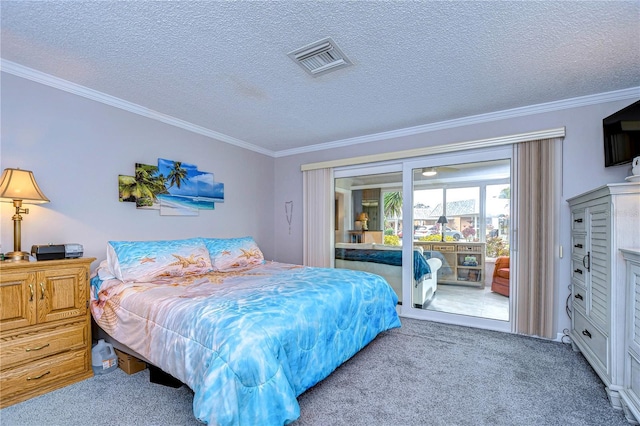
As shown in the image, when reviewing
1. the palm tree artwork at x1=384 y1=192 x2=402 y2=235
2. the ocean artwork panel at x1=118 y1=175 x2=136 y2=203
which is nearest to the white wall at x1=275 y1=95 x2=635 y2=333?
the palm tree artwork at x1=384 y1=192 x2=402 y2=235

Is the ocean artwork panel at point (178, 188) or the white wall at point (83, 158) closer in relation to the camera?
the white wall at point (83, 158)

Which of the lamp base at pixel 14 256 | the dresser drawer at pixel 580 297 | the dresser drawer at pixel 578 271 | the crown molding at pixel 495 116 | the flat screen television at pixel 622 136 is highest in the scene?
the crown molding at pixel 495 116

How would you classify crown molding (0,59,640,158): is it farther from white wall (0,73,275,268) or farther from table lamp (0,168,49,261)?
table lamp (0,168,49,261)

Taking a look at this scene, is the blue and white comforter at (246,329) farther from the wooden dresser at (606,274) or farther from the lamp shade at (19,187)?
the wooden dresser at (606,274)

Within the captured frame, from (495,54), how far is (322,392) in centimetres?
275

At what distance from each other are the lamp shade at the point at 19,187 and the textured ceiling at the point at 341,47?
88 centimetres

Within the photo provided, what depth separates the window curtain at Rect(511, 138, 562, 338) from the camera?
9.78 ft

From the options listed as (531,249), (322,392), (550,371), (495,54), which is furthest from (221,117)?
(550,371)

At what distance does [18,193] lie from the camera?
7.00 feet

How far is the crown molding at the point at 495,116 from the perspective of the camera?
2771mm

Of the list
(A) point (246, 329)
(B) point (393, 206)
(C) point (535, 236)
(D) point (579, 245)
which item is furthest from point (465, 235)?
(A) point (246, 329)

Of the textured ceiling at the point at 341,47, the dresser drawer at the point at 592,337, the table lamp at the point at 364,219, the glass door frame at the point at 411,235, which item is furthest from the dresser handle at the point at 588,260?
the table lamp at the point at 364,219

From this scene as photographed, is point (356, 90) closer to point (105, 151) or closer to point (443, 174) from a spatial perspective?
point (443, 174)

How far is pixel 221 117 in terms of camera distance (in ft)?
11.2
